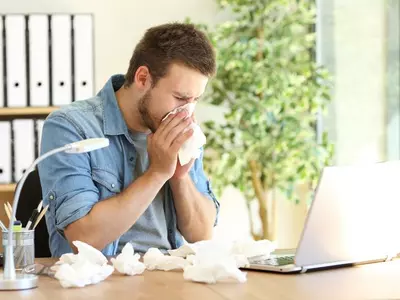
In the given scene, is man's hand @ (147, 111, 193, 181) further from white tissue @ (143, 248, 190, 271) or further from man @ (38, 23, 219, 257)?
white tissue @ (143, 248, 190, 271)

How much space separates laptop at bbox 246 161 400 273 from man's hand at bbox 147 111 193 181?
1.27 ft

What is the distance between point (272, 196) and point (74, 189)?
2.06 meters

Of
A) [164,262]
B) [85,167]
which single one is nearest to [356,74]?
[85,167]

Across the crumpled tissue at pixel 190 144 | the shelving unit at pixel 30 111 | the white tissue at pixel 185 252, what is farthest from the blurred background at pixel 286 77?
the white tissue at pixel 185 252

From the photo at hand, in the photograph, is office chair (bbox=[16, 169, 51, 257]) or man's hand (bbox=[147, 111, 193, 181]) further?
office chair (bbox=[16, 169, 51, 257])

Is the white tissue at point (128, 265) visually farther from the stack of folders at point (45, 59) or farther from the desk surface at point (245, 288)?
the stack of folders at point (45, 59)

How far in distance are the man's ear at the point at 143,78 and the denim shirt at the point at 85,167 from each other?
0.25 feet

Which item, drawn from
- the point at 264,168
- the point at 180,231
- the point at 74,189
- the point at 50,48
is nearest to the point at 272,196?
the point at 264,168

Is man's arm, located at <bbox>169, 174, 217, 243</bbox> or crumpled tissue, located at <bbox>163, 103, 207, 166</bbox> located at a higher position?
crumpled tissue, located at <bbox>163, 103, 207, 166</bbox>

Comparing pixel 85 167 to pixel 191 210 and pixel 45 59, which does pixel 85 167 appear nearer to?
pixel 191 210

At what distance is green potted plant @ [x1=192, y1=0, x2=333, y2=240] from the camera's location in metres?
3.72

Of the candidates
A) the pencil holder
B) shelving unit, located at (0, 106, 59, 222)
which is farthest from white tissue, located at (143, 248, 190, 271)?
shelving unit, located at (0, 106, 59, 222)

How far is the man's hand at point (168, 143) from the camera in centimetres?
210

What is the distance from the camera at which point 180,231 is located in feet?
7.63
